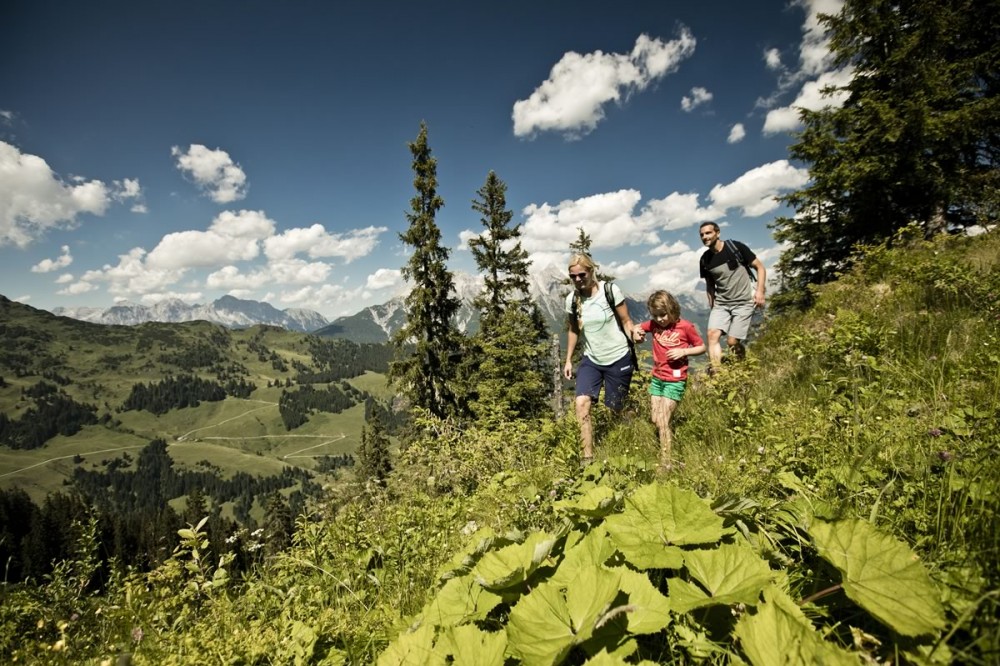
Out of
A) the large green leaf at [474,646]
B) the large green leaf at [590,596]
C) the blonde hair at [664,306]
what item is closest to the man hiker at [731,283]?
the blonde hair at [664,306]

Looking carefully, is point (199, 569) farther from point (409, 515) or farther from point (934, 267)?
point (934, 267)

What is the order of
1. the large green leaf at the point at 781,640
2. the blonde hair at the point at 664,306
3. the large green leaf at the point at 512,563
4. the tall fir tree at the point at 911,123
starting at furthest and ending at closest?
1. the tall fir tree at the point at 911,123
2. the blonde hair at the point at 664,306
3. the large green leaf at the point at 512,563
4. the large green leaf at the point at 781,640

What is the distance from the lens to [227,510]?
158 m

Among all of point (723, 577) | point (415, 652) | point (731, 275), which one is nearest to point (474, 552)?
point (415, 652)

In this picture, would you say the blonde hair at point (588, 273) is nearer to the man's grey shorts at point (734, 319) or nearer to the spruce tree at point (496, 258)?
the man's grey shorts at point (734, 319)

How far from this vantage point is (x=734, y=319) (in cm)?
691

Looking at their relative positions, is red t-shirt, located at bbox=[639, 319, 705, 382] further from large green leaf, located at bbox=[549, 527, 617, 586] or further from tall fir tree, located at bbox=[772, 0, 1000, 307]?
tall fir tree, located at bbox=[772, 0, 1000, 307]

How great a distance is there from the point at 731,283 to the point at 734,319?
0.58 meters

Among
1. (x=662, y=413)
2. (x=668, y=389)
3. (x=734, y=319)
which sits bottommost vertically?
(x=662, y=413)

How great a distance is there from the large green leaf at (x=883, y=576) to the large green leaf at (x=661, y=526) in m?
0.33

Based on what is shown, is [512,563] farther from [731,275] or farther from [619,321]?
[731,275]

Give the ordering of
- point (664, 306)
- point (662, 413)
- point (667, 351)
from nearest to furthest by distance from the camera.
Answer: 1. point (662, 413)
2. point (667, 351)
3. point (664, 306)

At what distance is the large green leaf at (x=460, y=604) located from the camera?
5.42 feet

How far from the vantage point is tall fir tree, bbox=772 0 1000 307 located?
43.1 feet
